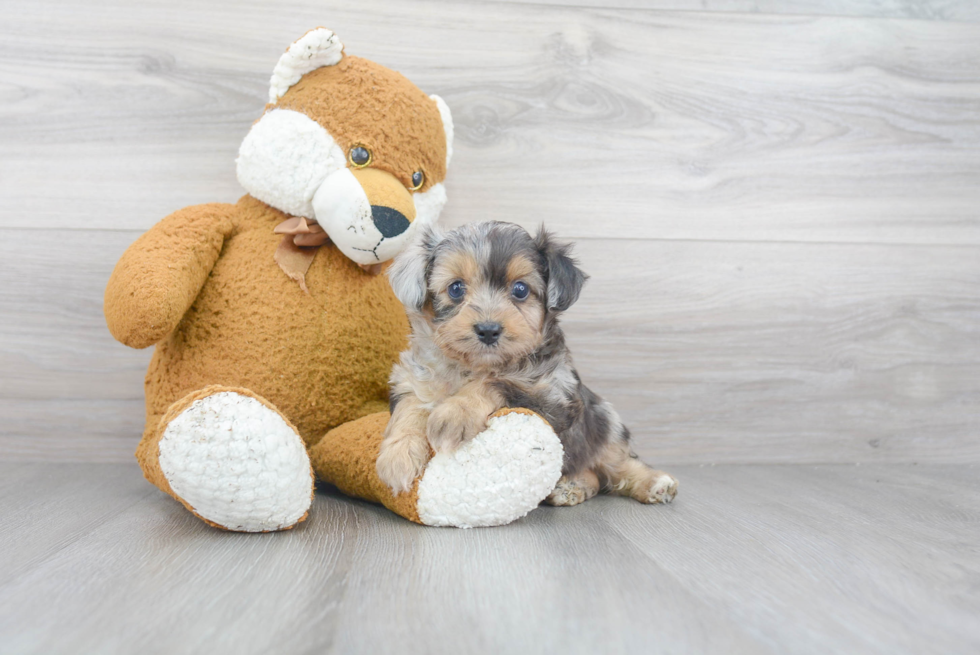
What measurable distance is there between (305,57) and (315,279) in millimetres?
604

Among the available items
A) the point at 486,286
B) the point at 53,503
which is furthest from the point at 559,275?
the point at 53,503

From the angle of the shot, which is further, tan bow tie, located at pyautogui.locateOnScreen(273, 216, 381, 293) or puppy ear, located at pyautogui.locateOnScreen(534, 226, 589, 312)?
→ tan bow tie, located at pyautogui.locateOnScreen(273, 216, 381, 293)

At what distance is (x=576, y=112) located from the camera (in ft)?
8.23

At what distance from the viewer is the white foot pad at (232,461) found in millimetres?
1447


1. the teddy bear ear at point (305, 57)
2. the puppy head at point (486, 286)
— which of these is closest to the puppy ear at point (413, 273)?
the puppy head at point (486, 286)

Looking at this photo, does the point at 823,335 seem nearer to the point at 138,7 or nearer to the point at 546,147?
the point at 546,147

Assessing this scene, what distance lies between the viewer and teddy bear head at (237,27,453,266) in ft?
6.13

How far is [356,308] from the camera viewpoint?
6.59 feet

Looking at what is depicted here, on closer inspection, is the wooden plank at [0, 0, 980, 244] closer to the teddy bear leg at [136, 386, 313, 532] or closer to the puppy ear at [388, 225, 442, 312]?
the puppy ear at [388, 225, 442, 312]

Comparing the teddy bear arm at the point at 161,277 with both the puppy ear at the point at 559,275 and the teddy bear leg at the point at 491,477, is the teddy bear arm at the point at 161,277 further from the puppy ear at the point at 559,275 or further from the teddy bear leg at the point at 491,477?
the puppy ear at the point at 559,275

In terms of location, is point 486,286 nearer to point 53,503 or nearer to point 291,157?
point 291,157

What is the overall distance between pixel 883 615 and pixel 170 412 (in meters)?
1.44

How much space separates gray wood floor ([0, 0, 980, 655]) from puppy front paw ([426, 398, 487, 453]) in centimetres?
22

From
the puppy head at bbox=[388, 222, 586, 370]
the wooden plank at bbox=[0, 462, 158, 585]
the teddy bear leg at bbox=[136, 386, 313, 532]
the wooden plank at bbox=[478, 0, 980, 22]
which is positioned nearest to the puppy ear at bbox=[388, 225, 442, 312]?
the puppy head at bbox=[388, 222, 586, 370]
